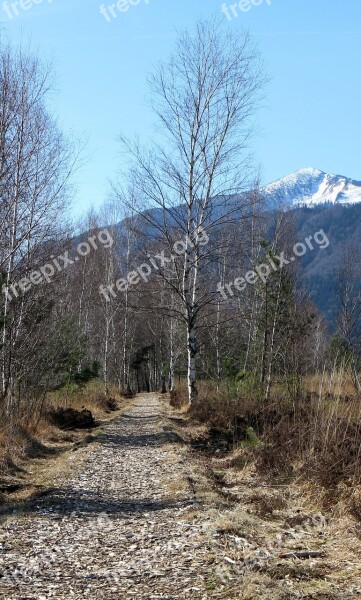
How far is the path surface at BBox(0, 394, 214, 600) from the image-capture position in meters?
4.65

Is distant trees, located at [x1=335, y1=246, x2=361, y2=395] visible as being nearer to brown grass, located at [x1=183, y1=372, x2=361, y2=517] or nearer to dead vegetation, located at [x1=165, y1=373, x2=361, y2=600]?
brown grass, located at [x1=183, y1=372, x2=361, y2=517]

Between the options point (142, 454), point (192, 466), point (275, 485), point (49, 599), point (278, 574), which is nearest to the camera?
point (49, 599)

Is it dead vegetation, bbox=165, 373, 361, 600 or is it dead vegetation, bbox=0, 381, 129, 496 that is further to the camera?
dead vegetation, bbox=0, 381, 129, 496

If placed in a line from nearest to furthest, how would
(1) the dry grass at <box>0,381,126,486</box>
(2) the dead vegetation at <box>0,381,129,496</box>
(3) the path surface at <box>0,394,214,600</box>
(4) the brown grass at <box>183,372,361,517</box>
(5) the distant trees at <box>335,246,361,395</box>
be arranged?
(3) the path surface at <box>0,394,214,600</box>, (4) the brown grass at <box>183,372,361,517</box>, (2) the dead vegetation at <box>0,381,129,496</box>, (1) the dry grass at <box>0,381,126,486</box>, (5) the distant trees at <box>335,246,361,395</box>

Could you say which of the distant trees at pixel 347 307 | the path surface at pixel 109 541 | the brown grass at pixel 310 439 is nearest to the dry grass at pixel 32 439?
the path surface at pixel 109 541

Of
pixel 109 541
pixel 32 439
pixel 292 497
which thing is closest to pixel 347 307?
pixel 32 439

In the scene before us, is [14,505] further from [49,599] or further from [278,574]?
[278,574]

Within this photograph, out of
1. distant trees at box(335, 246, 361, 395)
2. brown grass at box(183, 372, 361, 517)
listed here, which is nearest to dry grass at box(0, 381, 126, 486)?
brown grass at box(183, 372, 361, 517)

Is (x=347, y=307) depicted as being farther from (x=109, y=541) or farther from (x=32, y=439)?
(x=109, y=541)

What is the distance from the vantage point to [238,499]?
7574 mm

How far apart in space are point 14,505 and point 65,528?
124 centimetres

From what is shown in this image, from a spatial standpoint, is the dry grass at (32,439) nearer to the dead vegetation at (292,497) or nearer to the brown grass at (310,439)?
the dead vegetation at (292,497)

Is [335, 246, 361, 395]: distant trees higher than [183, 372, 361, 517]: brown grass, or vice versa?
[335, 246, 361, 395]: distant trees

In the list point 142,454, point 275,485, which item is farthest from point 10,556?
point 142,454
